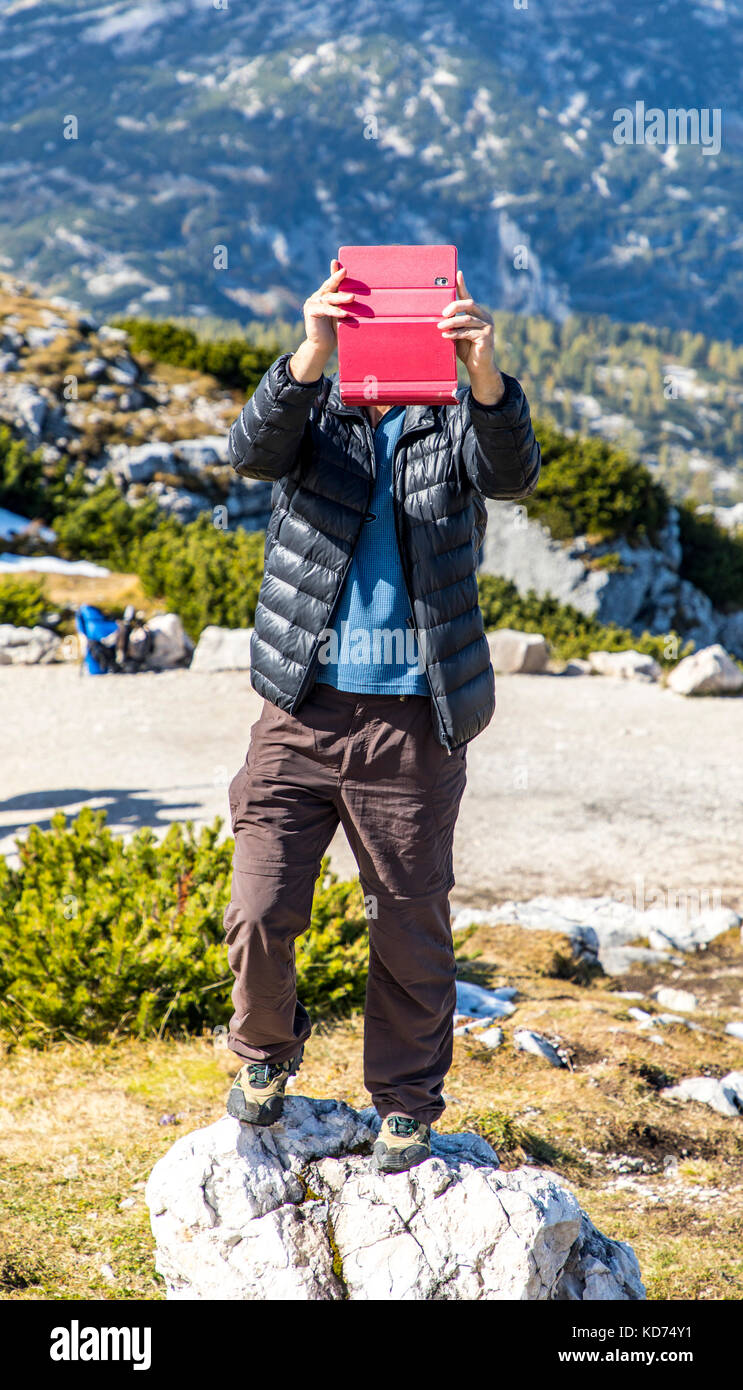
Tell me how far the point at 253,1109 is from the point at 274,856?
A: 0.71 meters

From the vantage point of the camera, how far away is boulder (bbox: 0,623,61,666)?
12648mm

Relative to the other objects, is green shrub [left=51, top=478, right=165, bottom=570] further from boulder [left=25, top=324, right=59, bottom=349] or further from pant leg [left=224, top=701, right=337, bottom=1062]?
pant leg [left=224, top=701, right=337, bottom=1062]

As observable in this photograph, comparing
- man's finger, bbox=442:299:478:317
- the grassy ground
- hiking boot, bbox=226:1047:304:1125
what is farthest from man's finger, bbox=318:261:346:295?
the grassy ground

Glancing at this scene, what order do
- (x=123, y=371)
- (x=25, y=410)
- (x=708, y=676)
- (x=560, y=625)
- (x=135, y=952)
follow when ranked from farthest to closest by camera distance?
(x=123, y=371)
(x=25, y=410)
(x=560, y=625)
(x=708, y=676)
(x=135, y=952)

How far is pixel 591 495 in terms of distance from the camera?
19.6 meters

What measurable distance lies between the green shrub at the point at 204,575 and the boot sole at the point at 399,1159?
34.6 ft

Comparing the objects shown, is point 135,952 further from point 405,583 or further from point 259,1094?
point 405,583

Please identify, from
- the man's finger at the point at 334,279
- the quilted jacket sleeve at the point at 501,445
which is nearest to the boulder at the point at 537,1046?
the quilted jacket sleeve at the point at 501,445

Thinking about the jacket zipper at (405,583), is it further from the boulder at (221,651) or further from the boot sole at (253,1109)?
the boulder at (221,651)

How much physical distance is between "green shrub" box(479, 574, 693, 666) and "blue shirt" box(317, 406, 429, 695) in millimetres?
11885

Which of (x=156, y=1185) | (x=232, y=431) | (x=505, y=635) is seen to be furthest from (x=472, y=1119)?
(x=505, y=635)

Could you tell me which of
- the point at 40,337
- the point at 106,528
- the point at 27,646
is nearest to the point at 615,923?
the point at 27,646

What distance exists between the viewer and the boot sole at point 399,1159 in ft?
9.74
